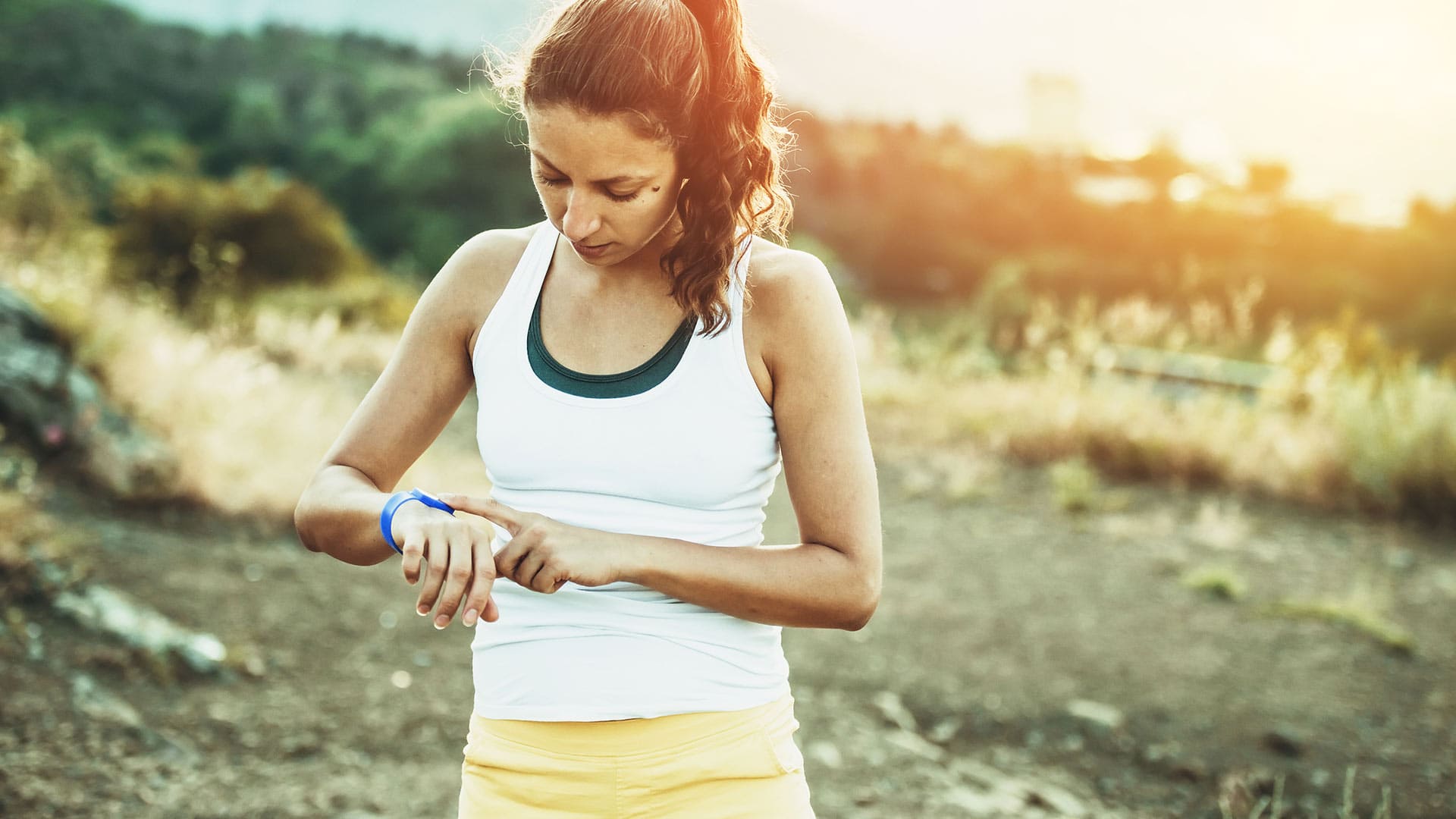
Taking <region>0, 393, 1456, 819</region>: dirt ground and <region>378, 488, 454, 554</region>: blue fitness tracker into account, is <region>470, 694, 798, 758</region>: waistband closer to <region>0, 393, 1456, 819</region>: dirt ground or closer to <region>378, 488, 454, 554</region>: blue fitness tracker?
<region>378, 488, 454, 554</region>: blue fitness tracker

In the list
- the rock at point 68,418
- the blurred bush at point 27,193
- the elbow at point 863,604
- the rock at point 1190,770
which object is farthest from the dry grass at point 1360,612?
the blurred bush at point 27,193

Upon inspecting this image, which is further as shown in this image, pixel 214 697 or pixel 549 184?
pixel 214 697

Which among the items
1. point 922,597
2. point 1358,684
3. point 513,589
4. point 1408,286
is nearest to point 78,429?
point 922,597

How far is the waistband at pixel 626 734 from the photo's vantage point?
1.37m

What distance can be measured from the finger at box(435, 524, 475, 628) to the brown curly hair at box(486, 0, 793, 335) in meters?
0.41

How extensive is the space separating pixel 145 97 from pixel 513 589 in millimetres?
36203

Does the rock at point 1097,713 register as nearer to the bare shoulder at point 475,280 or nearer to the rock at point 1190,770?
the rock at point 1190,770

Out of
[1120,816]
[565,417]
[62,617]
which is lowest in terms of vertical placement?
[1120,816]

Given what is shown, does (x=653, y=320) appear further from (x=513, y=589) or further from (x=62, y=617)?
(x=62, y=617)

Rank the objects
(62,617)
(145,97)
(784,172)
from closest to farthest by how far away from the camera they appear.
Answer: (784,172) < (62,617) < (145,97)

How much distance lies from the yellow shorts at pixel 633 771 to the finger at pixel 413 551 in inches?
11.5

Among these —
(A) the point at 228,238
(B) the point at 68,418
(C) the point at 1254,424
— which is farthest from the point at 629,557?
(A) the point at 228,238

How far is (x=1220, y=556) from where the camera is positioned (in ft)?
19.3

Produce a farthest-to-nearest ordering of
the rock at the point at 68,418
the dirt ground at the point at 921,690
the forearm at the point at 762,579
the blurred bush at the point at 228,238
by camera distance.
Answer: the blurred bush at the point at 228,238
the rock at the point at 68,418
the dirt ground at the point at 921,690
the forearm at the point at 762,579
